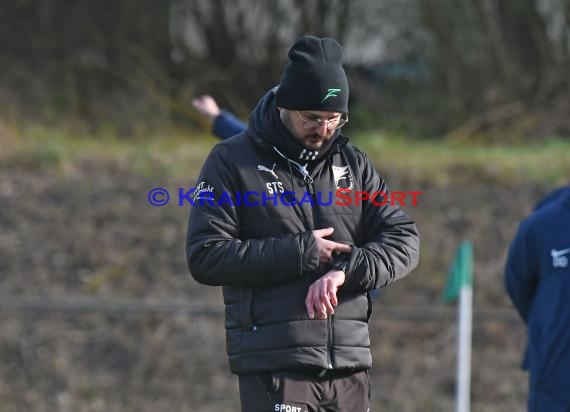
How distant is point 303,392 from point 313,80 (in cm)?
105

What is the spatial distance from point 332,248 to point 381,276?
0.20 meters

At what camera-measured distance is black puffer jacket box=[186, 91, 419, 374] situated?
382 cm

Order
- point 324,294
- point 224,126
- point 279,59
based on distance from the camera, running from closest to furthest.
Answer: point 324,294 → point 224,126 → point 279,59

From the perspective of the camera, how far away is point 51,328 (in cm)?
843

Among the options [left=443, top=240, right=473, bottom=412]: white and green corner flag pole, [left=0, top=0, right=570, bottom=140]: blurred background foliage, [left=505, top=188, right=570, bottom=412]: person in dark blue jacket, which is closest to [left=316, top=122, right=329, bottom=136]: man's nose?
[left=505, top=188, right=570, bottom=412]: person in dark blue jacket

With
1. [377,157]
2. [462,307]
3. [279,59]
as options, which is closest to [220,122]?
[462,307]

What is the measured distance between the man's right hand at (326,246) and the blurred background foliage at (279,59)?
758cm

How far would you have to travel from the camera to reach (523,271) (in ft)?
17.8

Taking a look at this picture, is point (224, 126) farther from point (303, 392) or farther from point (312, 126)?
point (303, 392)

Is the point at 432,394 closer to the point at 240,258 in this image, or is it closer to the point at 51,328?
the point at 51,328

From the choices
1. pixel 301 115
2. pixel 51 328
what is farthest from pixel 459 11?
pixel 301 115

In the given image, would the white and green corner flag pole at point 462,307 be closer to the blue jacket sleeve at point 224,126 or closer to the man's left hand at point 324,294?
the blue jacket sleeve at point 224,126

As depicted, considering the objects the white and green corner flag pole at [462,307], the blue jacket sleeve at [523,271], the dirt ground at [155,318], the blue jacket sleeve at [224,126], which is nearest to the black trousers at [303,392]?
the blue jacket sleeve at [523,271]

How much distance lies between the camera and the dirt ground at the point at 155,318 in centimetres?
805
